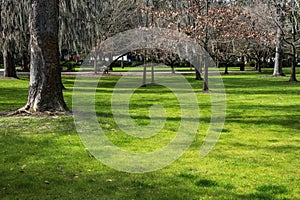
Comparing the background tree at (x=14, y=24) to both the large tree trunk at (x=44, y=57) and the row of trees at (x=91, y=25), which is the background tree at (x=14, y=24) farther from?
the large tree trunk at (x=44, y=57)

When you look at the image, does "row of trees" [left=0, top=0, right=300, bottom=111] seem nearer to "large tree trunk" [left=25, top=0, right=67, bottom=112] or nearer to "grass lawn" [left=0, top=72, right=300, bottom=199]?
"large tree trunk" [left=25, top=0, right=67, bottom=112]

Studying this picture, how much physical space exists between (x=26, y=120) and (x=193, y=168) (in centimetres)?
444

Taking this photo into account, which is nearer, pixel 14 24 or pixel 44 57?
pixel 44 57

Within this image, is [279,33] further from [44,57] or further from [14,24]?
[44,57]

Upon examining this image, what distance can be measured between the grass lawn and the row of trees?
112 cm

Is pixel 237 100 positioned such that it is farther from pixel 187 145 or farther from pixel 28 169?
pixel 28 169

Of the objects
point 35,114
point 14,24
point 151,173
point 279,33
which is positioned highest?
point 279,33

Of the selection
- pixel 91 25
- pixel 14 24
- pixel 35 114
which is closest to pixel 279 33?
pixel 91 25

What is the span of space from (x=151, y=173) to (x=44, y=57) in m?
4.88

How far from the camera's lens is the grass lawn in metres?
4.72

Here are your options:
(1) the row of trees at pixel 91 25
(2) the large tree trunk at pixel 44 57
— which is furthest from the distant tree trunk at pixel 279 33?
(2) the large tree trunk at pixel 44 57

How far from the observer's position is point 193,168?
5.80m

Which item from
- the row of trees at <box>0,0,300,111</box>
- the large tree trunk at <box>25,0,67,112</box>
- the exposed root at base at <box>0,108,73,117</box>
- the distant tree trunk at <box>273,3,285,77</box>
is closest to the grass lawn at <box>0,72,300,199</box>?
the exposed root at base at <box>0,108,73,117</box>

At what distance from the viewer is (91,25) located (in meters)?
19.8
